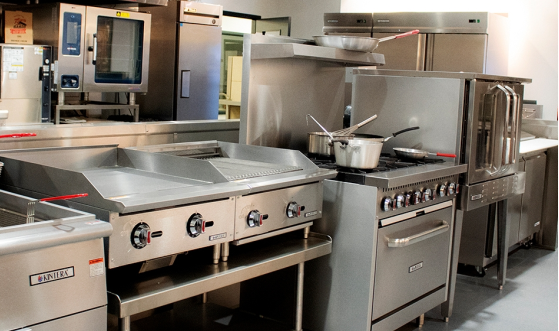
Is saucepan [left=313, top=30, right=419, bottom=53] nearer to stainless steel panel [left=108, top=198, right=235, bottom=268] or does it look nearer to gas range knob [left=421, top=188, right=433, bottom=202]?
gas range knob [left=421, top=188, right=433, bottom=202]

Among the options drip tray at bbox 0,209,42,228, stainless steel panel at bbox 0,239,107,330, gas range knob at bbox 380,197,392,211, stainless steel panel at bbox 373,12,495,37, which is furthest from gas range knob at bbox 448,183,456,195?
stainless steel panel at bbox 373,12,495,37

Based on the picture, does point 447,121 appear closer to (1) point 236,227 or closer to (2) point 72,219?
(1) point 236,227

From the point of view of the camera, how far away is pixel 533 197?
5.38 m

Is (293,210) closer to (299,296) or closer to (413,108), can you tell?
(299,296)

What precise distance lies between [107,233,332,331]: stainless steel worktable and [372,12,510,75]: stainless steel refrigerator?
3857 mm

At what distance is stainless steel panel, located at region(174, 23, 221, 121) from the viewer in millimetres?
5285

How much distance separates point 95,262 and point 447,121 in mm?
2306

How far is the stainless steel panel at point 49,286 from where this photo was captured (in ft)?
5.48

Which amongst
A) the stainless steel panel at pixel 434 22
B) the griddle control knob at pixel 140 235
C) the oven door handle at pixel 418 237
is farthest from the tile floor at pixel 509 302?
the stainless steel panel at pixel 434 22

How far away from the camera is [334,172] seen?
285cm

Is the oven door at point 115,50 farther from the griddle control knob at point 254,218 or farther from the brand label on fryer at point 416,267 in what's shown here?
the brand label on fryer at point 416,267

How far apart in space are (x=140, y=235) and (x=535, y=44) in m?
5.85

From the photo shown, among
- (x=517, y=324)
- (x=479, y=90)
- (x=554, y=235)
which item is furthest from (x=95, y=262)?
(x=554, y=235)

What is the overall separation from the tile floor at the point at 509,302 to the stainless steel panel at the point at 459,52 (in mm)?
2050
